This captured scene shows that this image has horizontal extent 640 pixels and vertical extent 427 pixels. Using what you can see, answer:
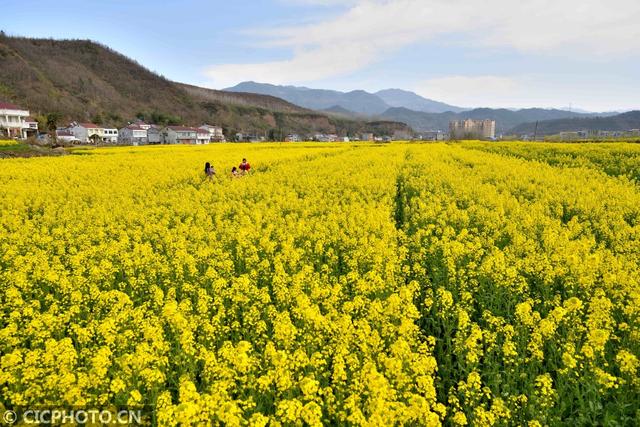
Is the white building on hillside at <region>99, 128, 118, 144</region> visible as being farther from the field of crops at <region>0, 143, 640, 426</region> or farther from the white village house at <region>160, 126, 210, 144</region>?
the field of crops at <region>0, 143, 640, 426</region>

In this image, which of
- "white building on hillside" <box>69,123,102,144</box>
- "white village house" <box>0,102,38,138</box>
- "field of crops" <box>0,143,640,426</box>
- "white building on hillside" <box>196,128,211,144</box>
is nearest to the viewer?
"field of crops" <box>0,143,640,426</box>

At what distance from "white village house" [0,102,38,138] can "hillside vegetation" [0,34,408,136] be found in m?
28.5

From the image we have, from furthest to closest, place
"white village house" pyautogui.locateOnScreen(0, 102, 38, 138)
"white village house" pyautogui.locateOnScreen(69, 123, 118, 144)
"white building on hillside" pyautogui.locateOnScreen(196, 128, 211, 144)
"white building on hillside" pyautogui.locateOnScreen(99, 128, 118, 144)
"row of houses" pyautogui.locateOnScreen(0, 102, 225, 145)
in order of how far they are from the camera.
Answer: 1. "white building on hillside" pyautogui.locateOnScreen(99, 128, 118, 144)
2. "white building on hillside" pyautogui.locateOnScreen(196, 128, 211, 144)
3. "white village house" pyautogui.locateOnScreen(69, 123, 118, 144)
4. "row of houses" pyautogui.locateOnScreen(0, 102, 225, 145)
5. "white village house" pyautogui.locateOnScreen(0, 102, 38, 138)

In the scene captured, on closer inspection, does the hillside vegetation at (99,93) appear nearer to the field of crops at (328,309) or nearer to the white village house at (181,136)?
the white village house at (181,136)

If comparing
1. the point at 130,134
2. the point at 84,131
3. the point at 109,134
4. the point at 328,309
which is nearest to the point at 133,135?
the point at 130,134

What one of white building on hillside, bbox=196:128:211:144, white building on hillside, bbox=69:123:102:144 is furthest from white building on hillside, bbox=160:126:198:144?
white building on hillside, bbox=69:123:102:144

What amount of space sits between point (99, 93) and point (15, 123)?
7379cm

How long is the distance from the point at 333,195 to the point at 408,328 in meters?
10.9

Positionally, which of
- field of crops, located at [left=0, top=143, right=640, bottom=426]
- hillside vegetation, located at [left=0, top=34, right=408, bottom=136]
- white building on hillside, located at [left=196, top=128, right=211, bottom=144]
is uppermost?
hillside vegetation, located at [left=0, top=34, right=408, bottom=136]

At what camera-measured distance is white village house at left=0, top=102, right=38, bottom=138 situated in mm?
80875

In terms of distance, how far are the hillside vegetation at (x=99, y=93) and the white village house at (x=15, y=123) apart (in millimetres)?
28493

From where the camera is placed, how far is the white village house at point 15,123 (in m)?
80.9

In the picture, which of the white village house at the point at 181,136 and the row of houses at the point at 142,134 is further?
the white village house at the point at 181,136

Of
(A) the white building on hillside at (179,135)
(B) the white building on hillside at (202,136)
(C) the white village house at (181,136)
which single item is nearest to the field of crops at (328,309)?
(C) the white village house at (181,136)
